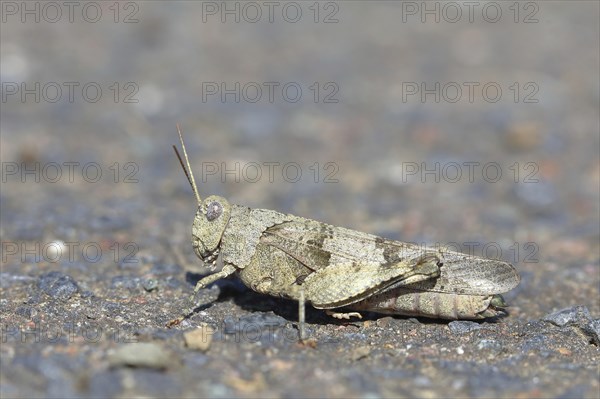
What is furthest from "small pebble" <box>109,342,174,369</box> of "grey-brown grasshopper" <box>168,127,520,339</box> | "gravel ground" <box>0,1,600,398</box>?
"grey-brown grasshopper" <box>168,127,520,339</box>

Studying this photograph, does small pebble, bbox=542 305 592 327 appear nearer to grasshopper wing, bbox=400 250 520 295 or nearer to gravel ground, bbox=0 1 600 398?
gravel ground, bbox=0 1 600 398

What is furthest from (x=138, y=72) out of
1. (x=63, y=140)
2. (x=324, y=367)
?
(x=324, y=367)

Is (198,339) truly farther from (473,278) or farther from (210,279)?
(473,278)

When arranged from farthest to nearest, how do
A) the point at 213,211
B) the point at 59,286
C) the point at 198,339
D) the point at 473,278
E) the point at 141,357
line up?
the point at 59,286 < the point at 213,211 < the point at 473,278 < the point at 198,339 < the point at 141,357

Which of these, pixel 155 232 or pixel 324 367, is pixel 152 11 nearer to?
pixel 155 232

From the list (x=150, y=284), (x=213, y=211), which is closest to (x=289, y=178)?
(x=150, y=284)

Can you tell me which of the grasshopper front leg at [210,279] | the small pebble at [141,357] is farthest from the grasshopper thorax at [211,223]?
the small pebble at [141,357]
